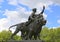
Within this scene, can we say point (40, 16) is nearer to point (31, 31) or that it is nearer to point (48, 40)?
point (31, 31)

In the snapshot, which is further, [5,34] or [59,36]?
[5,34]

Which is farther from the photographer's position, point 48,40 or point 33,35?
point 48,40

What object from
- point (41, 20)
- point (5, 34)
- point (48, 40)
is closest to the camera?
point (41, 20)

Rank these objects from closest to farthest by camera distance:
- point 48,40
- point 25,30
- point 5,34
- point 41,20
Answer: point 41,20
point 25,30
point 48,40
point 5,34

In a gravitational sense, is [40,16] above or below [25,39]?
above

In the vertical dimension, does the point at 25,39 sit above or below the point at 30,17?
below

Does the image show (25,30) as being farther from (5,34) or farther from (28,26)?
(5,34)

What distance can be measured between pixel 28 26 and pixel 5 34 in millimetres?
45873

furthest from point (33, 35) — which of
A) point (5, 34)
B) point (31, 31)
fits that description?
point (5, 34)

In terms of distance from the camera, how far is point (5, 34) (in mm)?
76375

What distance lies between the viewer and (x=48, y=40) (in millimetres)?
68625

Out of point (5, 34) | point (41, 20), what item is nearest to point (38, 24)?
point (41, 20)

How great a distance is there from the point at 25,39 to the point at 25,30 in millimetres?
978

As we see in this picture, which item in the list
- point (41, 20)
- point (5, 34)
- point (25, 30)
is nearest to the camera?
point (41, 20)
